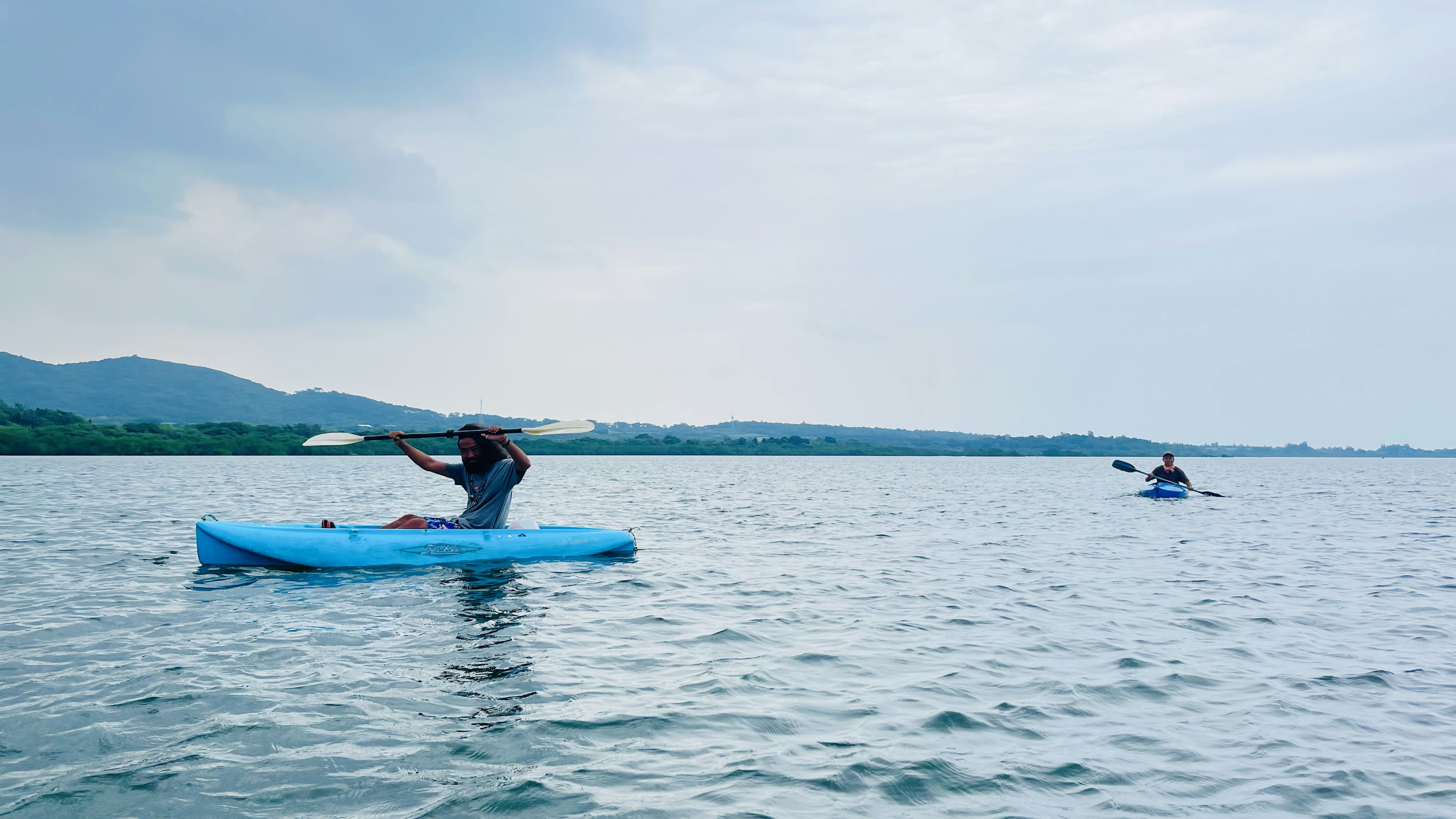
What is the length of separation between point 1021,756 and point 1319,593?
980cm

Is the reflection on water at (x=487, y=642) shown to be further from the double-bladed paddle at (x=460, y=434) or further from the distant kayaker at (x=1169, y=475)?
the distant kayaker at (x=1169, y=475)

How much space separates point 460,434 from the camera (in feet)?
41.9

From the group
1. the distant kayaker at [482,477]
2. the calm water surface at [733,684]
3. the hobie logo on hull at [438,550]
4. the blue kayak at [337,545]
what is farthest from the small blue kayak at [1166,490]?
the hobie logo on hull at [438,550]

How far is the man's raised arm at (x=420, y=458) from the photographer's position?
12.9 metres

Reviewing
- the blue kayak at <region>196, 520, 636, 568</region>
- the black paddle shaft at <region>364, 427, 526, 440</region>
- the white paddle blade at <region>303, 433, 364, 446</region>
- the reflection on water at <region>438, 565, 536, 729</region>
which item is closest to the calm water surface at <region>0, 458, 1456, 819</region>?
the reflection on water at <region>438, 565, 536, 729</region>

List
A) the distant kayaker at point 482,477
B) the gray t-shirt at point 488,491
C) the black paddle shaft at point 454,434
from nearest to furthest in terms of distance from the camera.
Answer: the black paddle shaft at point 454,434 < the distant kayaker at point 482,477 < the gray t-shirt at point 488,491

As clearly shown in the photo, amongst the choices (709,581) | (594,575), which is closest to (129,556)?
(594,575)

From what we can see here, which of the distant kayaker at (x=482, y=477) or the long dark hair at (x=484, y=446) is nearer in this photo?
the long dark hair at (x=484, y=446)

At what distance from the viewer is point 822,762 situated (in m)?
5.47

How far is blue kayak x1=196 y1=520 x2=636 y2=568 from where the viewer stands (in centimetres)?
1271

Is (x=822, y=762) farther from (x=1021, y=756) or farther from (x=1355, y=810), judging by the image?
(x=1355, y=810)

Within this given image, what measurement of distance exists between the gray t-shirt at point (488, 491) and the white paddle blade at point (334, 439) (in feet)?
6.13

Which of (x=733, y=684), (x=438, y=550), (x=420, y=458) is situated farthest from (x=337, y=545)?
(x=733, y=684)

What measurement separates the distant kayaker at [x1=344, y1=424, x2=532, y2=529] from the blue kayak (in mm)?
281
